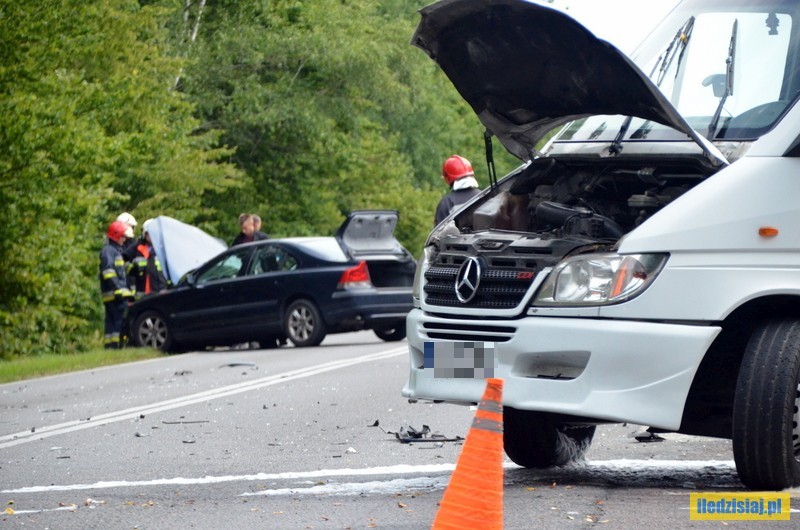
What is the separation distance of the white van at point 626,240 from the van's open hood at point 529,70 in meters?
0.01

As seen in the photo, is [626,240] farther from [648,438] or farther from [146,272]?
[146,272]

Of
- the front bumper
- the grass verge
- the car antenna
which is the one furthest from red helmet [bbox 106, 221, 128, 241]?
the front bumper

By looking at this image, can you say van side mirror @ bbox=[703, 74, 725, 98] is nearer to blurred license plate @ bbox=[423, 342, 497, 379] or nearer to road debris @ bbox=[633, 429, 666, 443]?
blurred license plate @ bbox=[423, 342, 497, 379]

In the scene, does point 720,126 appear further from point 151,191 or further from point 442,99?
point 442,99

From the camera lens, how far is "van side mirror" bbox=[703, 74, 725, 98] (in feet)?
25.5

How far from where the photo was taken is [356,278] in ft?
68.8

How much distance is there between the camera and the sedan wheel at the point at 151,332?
21.9m

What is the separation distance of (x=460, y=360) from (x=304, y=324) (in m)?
13.7

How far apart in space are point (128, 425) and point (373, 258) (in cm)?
1031

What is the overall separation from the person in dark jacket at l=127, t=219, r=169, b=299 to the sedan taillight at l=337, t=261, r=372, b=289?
3671 millimetres

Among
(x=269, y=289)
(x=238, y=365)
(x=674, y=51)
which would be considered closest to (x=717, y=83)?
(x=674, y=51)

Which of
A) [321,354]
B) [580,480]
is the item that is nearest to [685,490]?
[580,480]

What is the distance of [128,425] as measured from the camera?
446 inches

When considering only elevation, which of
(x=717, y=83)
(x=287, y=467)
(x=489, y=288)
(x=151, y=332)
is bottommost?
(x=151, y=332)
